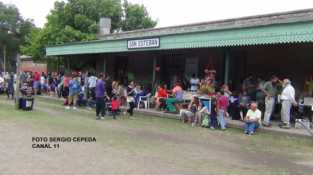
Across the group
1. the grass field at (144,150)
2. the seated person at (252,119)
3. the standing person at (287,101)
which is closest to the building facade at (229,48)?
the standing person at (287,101)

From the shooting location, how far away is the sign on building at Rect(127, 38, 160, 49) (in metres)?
18.1

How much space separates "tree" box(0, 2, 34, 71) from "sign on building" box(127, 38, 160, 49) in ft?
173

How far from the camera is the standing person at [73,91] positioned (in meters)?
19.5

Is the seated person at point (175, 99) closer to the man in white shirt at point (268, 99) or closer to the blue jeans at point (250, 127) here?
the man in white shirt at point (268, 99)

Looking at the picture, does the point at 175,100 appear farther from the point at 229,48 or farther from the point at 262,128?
the point at 262,128

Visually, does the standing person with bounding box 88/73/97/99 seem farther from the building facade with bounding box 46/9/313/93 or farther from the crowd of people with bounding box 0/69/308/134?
the building facade with bounding box 46/9/313/93

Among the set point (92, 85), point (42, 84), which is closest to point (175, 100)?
point (92, 85)

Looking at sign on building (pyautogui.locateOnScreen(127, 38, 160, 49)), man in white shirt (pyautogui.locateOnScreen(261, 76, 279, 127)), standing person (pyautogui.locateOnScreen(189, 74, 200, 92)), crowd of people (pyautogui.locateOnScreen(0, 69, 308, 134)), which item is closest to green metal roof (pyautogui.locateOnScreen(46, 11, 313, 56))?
sign on building (pyautogui.locateOnScreen(127, 38, 160, 49))

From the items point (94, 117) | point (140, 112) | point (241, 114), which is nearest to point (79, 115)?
point (94, 117)

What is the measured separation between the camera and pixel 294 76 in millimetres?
16672

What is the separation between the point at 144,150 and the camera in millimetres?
10086

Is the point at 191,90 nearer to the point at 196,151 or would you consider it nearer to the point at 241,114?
the point at 241,114

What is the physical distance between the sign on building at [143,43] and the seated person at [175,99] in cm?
189

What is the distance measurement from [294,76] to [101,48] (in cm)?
921
